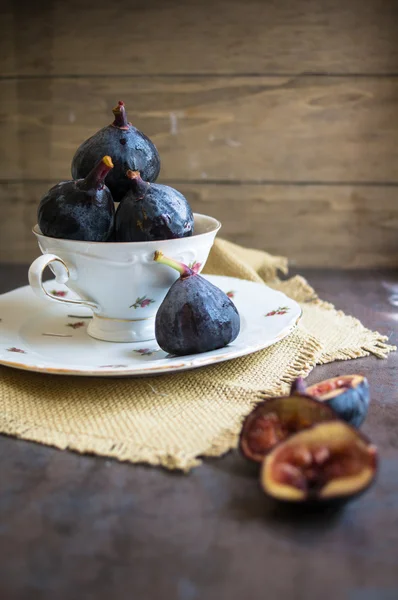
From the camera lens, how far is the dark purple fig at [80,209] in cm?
66

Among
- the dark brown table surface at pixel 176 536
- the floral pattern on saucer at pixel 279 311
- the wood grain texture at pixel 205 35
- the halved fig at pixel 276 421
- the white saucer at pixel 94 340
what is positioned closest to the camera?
the dark brown table surface at pixel 176 536

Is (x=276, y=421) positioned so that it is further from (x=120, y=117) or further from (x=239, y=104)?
(x=239, y=104)

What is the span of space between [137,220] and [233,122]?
65cm

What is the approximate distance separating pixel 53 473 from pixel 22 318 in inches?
12.8

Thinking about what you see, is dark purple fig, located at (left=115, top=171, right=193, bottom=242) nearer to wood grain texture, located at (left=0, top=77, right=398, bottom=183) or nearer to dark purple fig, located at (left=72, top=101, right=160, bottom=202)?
dark purple fig, located at (left=72, top=101, right=160, bottom=202)

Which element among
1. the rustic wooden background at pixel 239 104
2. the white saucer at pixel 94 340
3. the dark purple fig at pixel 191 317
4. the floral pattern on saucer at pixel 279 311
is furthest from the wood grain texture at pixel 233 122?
the dark purple fig at pixel 191 317

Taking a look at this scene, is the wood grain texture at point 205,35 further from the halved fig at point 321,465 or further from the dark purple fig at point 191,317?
the halved fig at point 321,465

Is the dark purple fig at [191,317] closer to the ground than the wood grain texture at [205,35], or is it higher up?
closer to the ground

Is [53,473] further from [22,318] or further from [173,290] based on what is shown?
[22,318]

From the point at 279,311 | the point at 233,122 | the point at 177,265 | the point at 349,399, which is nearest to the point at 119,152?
the point at 177,265

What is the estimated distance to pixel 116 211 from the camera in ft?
2.26

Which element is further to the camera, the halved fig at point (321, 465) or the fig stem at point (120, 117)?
the fig stem at point (120, 117)

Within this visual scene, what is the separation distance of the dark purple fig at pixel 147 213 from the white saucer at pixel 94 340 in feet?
0.38

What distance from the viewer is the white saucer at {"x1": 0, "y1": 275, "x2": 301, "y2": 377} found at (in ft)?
→ 2.01
